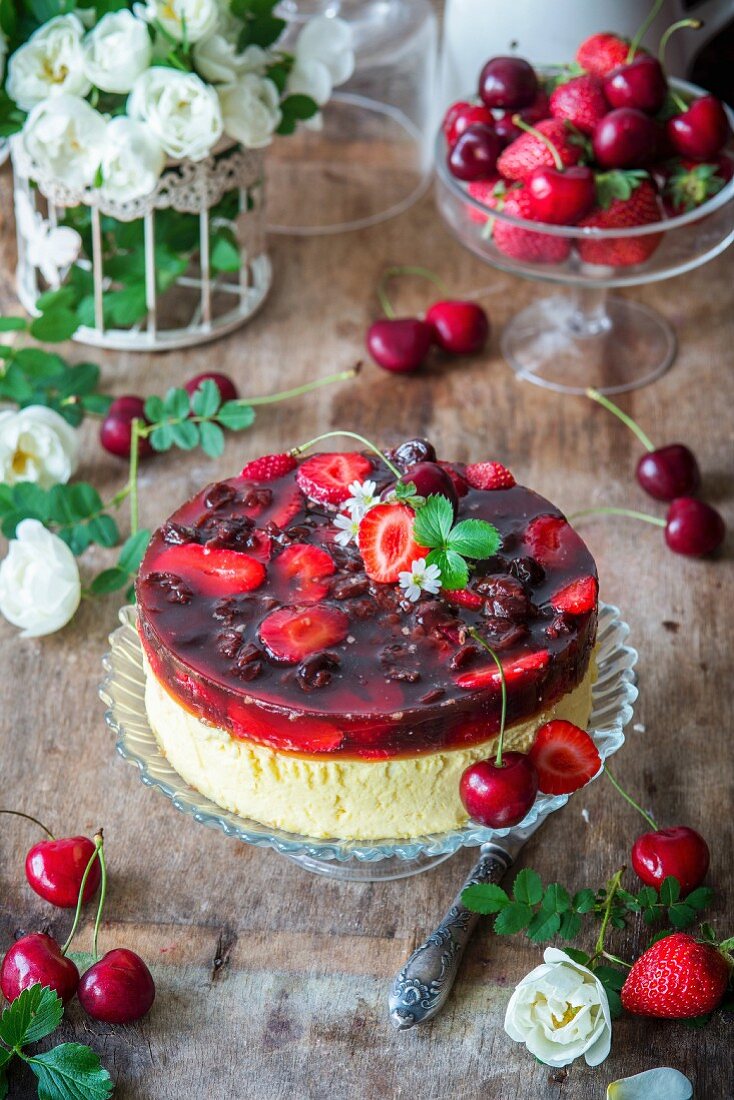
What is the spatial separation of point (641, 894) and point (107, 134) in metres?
1.63

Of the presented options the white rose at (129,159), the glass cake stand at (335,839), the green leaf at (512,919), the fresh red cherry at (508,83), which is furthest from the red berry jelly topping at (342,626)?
the fresh red cherry at (508,83)

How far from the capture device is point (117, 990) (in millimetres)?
1635

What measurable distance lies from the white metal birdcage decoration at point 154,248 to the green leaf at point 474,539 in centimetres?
118

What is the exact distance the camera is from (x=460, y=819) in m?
1.72

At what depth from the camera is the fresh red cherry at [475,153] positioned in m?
2.51

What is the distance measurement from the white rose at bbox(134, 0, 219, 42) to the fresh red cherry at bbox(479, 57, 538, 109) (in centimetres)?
51

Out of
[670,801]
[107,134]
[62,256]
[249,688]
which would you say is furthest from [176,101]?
[670,801]

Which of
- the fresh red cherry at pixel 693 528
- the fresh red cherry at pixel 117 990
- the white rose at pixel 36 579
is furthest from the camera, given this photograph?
the fresh red cherry at pixel 693 528

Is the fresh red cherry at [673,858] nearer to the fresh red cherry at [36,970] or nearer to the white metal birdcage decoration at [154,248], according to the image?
the fresh red cherry at [36,970]

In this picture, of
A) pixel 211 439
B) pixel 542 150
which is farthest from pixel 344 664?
pixel 542 150

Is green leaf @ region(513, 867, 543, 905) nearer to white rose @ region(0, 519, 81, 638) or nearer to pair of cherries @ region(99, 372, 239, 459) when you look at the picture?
white rose @ region(0, 519, 81, 638)

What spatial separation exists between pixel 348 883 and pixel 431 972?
220 millimetres

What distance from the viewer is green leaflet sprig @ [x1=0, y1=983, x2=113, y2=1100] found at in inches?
60.6

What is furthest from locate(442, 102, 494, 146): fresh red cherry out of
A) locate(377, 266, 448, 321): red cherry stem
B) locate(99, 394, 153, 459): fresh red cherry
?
locate(99, 394, 153, 459): fresh red cherry
